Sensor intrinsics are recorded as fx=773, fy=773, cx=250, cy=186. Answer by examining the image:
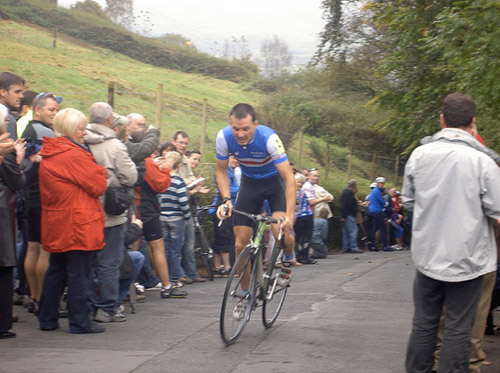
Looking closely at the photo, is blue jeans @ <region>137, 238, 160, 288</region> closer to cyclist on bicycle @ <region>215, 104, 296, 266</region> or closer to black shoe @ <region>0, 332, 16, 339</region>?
cyclist on bicycle @ <region>215, 104, 296, 266</region>

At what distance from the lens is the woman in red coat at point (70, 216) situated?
729 centimetres

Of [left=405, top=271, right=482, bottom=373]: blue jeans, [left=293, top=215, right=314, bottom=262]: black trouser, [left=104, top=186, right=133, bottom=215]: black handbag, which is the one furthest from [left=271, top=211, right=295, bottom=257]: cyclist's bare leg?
[left=293, top=215, right=314, bottom=262]: black trouser

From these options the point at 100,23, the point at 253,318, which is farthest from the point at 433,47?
the point at 100,23

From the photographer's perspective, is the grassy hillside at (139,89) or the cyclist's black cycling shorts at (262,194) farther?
the grassy hillside at (139,89)

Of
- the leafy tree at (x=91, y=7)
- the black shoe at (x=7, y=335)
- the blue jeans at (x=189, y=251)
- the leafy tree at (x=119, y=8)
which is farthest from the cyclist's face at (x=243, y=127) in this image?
the leafy tree at (x=119, y=8)

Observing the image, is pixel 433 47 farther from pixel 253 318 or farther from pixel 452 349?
pixel 452 349

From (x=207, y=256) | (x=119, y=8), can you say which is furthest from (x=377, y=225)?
(x=119, y=8)

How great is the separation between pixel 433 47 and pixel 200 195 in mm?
7825

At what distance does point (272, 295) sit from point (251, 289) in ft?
1.84

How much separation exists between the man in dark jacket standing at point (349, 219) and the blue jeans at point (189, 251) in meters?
9.63

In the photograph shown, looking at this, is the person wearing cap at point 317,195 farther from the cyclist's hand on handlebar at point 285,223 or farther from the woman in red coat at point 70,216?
the woman in red coat at point 70,216

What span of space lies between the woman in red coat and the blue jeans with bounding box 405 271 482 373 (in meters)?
3.22

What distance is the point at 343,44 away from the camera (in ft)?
113

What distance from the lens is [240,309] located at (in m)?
7.03
